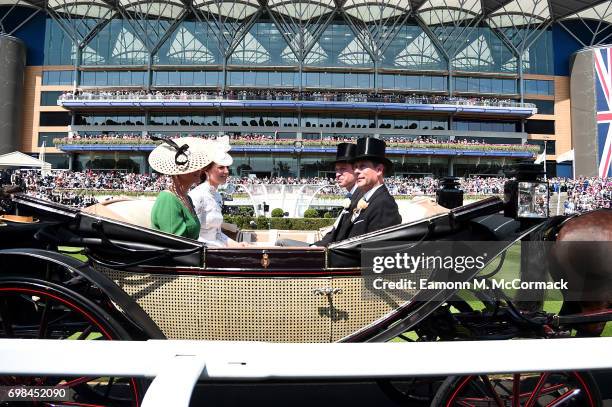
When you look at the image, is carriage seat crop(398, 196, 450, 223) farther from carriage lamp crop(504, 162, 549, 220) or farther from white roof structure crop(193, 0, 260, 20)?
white roof structure crop(193, 0, 260, 20)

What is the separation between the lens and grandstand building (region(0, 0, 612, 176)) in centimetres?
4125

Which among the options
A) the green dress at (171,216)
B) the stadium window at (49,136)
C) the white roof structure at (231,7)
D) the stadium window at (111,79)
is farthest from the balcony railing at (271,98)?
the green dress at (171,216)

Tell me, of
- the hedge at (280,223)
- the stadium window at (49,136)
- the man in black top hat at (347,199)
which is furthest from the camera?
the stadium window at (49,136)

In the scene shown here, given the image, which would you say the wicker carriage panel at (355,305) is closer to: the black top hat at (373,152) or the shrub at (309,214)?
the black top hat at (373,152)

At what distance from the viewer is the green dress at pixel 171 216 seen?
9.96 ft

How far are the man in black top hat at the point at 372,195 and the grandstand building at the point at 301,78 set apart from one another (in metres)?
36.9

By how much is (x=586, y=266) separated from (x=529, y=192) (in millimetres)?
736

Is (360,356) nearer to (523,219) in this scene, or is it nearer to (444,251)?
(444,251)

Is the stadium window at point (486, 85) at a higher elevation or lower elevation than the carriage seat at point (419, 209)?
higher

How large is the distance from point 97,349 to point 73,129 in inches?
1925

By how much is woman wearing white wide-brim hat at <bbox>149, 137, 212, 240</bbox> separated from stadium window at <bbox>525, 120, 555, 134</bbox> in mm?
48874

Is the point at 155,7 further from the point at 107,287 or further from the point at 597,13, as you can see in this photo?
the point at 107,287

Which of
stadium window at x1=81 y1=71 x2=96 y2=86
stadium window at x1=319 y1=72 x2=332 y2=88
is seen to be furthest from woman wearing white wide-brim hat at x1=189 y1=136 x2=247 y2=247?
stadium window at x1=81 y1=71 x2=96 y2=86

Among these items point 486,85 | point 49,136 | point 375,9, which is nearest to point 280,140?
point 375,9
